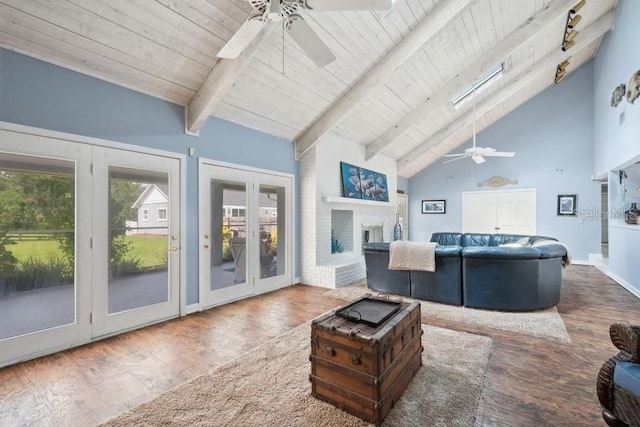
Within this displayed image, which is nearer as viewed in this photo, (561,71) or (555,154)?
(561,71)

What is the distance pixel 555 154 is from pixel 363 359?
28.7 feet

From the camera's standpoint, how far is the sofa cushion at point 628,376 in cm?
147

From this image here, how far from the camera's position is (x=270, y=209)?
198 inches

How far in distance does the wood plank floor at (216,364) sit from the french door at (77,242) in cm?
26

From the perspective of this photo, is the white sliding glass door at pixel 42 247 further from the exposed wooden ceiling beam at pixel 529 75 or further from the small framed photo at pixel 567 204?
the small framed photo at pixel 567 204

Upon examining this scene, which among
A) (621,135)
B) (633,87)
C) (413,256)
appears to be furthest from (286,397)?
(621,135)

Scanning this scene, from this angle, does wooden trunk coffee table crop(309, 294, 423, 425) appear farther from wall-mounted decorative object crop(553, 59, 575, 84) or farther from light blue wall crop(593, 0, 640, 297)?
wall-mounted decorative object crop(553, 59, 575, 84)

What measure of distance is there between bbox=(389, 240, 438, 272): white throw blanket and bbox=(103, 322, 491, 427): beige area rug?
1.58m

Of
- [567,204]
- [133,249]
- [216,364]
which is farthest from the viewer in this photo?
[567,204]

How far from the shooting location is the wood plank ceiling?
8.61 feet

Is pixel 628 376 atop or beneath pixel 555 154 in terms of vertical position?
beneath

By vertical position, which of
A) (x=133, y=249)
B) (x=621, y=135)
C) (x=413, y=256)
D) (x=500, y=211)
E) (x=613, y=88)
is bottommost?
(x=413, y=256)

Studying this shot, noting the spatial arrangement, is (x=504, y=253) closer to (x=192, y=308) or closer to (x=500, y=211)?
(x=192, y=308)

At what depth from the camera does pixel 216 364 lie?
2.52m
